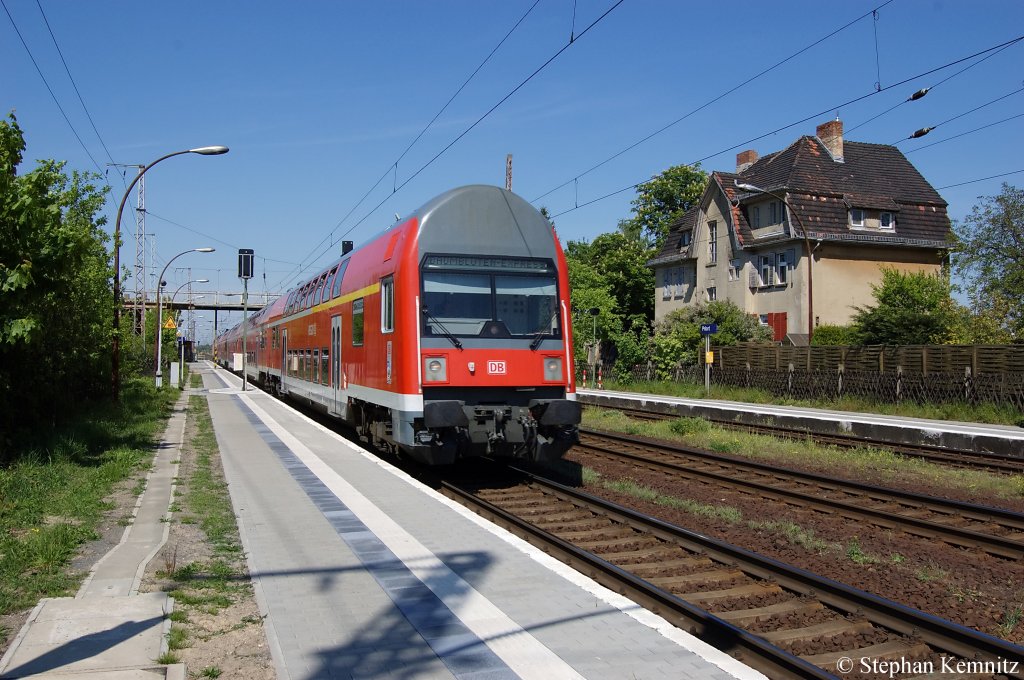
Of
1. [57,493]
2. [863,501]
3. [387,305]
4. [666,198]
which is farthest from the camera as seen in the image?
[666,198]

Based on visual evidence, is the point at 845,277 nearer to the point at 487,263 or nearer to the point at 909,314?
the point at 909,314

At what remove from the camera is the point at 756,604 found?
634 cm

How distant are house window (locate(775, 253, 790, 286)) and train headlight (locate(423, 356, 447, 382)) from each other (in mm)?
31023

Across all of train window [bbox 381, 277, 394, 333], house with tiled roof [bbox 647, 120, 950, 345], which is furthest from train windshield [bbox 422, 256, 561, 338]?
house with tiled roof [bbox 647, 120, 950, 345]

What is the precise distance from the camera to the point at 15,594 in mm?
6004

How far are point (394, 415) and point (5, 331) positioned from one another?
5.10 metres

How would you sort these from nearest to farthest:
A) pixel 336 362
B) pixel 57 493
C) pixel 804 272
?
1. pixel 57 493
2. pixel 336 362
3. pixel 804 272

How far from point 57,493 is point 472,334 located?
538 cm

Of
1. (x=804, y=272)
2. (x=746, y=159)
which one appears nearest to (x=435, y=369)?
(x=804, y=272)

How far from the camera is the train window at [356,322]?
43.6ft

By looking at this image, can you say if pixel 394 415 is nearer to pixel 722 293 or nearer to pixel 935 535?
pixel 935 535

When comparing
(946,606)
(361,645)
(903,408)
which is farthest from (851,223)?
(361,645)

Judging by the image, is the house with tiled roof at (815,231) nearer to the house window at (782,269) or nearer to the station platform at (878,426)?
the house window at (782,269)

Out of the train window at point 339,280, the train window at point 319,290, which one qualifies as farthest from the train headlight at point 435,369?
the train window at point 319,290
